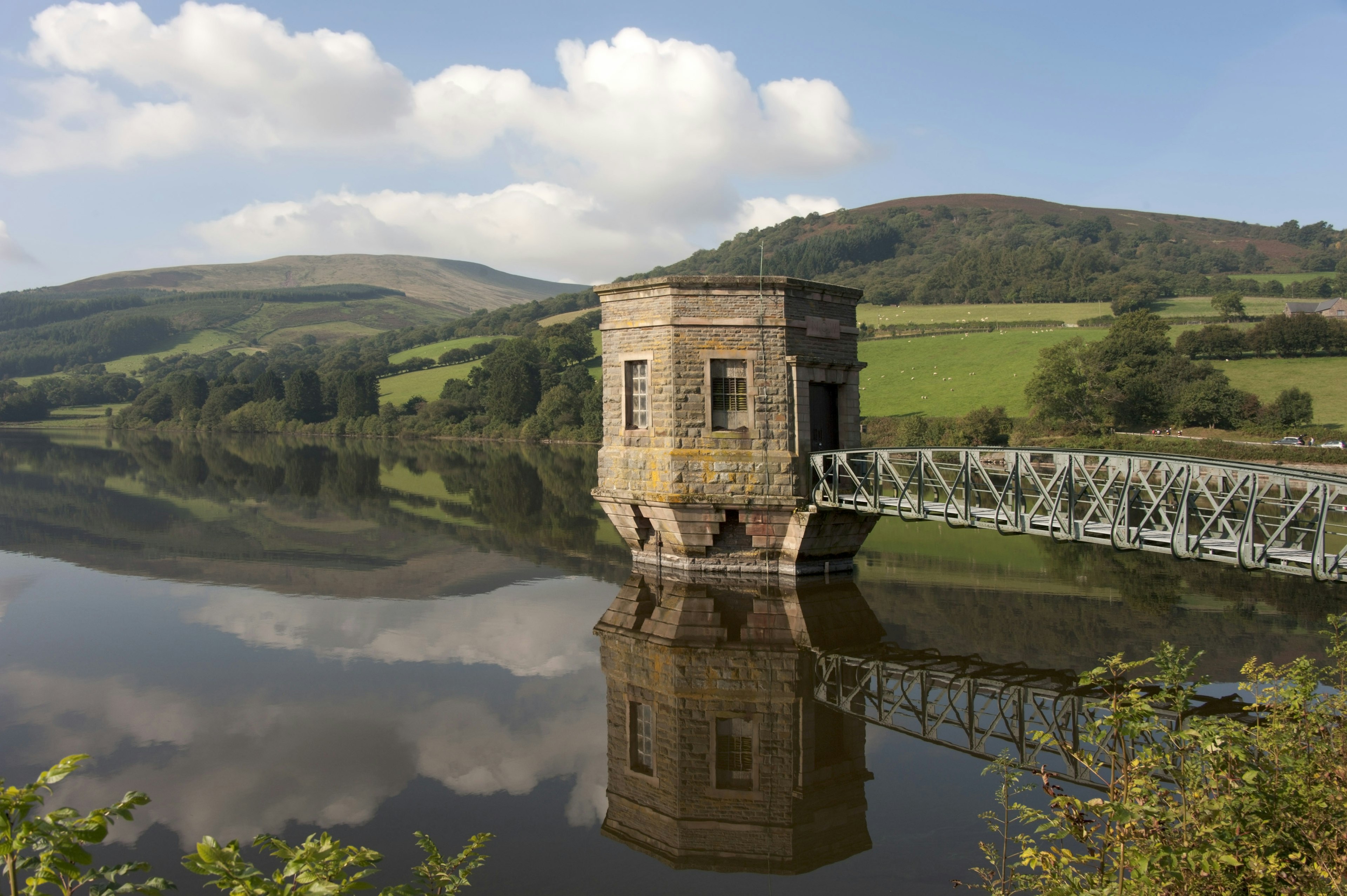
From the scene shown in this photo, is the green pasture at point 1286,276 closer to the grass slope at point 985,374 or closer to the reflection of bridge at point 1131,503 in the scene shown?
the grass slope at point 985,374

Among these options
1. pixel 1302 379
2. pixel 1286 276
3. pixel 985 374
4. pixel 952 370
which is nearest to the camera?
pixel 1302 379

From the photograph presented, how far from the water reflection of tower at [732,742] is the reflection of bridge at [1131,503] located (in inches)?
114

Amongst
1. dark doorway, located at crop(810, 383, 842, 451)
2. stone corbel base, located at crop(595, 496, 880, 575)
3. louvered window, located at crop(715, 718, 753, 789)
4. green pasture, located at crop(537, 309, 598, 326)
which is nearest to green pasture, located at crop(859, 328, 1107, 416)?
dark doorway, located at crop(810, 383, 842, 451)

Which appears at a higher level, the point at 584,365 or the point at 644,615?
the point at 584,365

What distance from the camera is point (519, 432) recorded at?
282 ft

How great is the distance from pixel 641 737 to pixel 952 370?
215 ft

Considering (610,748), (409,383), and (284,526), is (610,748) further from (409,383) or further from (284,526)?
(409,383)

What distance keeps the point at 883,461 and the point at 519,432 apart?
226 ft

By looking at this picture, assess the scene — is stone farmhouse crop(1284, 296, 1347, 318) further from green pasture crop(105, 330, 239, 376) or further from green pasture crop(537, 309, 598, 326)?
green pasture crop(105, 330, 239, 376)

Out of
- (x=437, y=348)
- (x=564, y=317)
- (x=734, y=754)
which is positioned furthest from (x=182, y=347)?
(x=734, y=754)

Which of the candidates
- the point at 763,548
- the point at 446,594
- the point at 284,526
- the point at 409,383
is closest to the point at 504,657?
the point at 446,594

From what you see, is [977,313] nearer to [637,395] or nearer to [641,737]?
[637,395]

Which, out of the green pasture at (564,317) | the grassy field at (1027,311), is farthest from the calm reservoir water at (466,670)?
the green pasture at (564,317)

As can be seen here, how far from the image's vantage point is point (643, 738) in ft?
40.1
